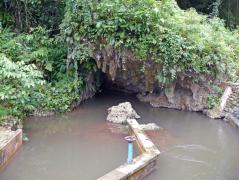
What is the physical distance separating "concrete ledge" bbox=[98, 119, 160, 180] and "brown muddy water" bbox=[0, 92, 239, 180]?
221 mm

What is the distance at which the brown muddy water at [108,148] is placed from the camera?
779 cm

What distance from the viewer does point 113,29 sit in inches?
448

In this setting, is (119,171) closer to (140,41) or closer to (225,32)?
(140,41)

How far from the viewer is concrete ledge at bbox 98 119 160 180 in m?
6.86

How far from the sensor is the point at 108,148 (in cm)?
909

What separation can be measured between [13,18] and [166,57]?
6425mm

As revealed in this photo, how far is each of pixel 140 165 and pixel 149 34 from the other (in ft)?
17.1

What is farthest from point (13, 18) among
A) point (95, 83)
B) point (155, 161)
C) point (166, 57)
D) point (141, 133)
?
point (155, 161)

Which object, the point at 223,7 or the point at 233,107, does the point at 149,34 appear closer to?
the point at 233,107

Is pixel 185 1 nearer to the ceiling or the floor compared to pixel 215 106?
nearer to the ceiling

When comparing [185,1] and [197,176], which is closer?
[197,176]

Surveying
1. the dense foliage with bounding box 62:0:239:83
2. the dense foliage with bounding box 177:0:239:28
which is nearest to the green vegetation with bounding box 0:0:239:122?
the dense foliage with bounding box 62:0:239:83

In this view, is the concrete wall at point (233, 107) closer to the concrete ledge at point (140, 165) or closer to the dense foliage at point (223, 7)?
the concrete ledge at point (140, 165)

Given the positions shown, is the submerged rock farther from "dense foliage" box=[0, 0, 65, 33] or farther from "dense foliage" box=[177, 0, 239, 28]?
"dense foliage" box=[177, 0, 239, 28]
